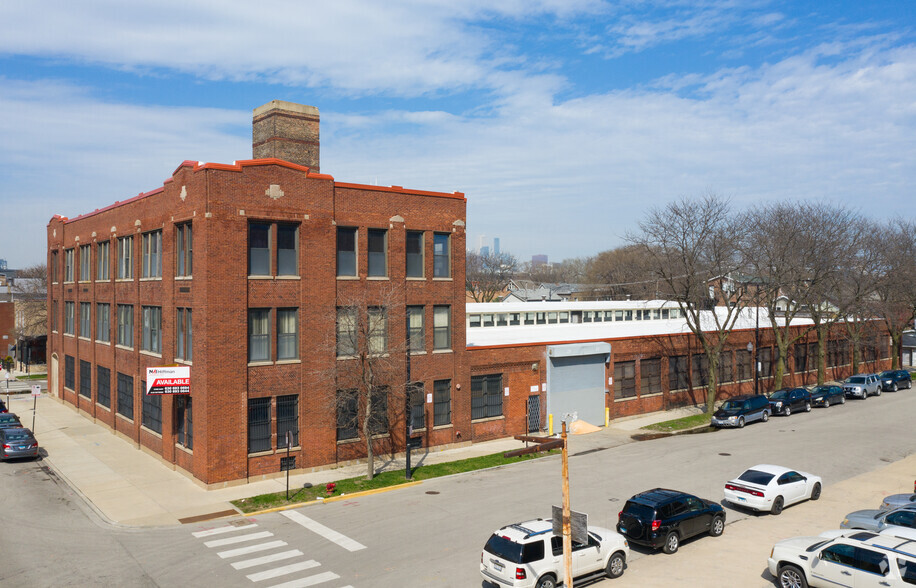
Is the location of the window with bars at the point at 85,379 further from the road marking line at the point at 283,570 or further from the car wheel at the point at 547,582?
the car wheel at the point at 547,582

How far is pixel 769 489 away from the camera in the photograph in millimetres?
23125

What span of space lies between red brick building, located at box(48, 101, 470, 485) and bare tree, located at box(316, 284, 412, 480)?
0.35 ft

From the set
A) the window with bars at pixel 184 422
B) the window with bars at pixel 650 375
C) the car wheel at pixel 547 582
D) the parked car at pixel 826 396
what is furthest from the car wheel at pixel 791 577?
the parked car at pixel 826 396

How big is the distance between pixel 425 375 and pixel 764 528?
53.4 ft

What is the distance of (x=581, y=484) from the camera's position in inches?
1073

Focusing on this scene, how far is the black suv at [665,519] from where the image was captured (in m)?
19.3

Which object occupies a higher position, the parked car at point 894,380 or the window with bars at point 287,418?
the window with bars at point 287,418

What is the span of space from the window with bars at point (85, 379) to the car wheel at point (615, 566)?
37.7 metres

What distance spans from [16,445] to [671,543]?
2954 centimetres

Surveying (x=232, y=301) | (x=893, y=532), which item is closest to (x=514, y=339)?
(x=232, y=301)

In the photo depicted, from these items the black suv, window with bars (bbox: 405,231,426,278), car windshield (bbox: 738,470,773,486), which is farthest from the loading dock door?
the black suv

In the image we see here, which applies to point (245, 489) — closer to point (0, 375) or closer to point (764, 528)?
point (764, 528)

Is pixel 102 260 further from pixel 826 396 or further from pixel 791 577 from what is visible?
pixel 826 396

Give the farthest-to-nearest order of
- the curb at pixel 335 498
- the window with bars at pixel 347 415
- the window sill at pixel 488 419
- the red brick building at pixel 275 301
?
the window sill at pixel 488 419, the window with bars at pixel 347 415, the red brick building at pixel 275 301, the curb at pixel 335 498
